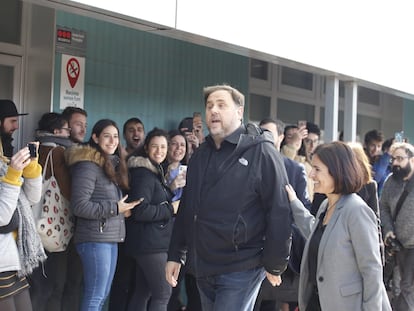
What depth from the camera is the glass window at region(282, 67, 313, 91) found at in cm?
1026

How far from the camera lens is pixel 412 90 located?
28.7 feet

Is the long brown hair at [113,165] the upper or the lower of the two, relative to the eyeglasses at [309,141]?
lower

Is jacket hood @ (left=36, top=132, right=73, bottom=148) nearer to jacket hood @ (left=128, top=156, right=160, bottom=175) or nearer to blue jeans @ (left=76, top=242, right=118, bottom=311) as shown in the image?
jacket hood @ (left=128, top=156, right=160, bottom=175)

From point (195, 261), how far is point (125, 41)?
365cm

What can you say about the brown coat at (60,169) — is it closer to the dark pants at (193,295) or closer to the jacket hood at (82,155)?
the jacket hood at (82,155)

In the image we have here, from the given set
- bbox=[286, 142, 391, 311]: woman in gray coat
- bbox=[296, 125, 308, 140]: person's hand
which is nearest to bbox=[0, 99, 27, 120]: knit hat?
bbox=[286, 142, 391, 311]: woman in gray coat

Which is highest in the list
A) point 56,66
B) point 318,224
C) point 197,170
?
point 56,66

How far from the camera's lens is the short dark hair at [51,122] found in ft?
18.3

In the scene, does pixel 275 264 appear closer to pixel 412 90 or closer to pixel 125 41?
pixel 125 41

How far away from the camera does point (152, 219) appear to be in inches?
216

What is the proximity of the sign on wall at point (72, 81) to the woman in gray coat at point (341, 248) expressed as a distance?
3.29 meters

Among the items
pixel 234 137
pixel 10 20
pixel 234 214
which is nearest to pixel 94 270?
pixel 234 214

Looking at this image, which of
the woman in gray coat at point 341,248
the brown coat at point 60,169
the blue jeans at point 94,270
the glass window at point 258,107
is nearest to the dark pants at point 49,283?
the blue jeans at point 94,270

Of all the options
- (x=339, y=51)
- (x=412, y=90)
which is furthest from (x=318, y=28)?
(x=412, y=90)
